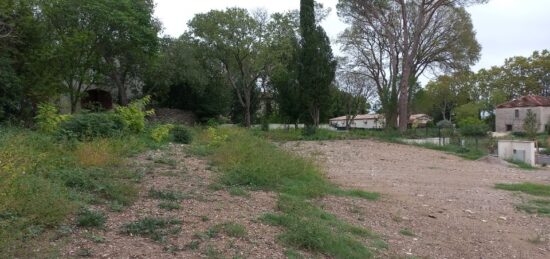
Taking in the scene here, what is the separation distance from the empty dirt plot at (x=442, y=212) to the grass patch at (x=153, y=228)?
245 cm

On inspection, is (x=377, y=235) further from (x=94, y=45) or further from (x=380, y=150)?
(x=94, y=45)

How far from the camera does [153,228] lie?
4.66m

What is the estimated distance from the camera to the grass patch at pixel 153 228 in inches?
178

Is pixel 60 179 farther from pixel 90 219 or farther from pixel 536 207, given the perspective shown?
pixel 536 207

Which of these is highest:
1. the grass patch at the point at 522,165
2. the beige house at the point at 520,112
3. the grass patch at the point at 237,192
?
the beige house at the point at 520,112

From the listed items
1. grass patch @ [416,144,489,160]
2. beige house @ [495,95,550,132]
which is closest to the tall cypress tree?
grass patch @ [416,144,489,160]

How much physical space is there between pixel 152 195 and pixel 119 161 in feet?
6.53

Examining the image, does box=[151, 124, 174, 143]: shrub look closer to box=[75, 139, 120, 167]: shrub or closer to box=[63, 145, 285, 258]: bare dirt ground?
box=[75, 139, 120, 167]: shrub

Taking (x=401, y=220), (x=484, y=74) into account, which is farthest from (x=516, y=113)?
(x=401, y=220)

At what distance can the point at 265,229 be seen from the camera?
530 centimetres

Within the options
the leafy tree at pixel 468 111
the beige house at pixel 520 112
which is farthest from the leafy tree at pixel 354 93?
the beige house at pixel 520 112

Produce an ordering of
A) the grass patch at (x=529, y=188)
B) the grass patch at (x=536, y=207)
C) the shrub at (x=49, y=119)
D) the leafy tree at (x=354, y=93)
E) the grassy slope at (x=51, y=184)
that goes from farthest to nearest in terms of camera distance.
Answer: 1. the leafy tree at (x=354, y=93)
2. the grass patch at (x=529, y=188)
3. the shrub at (x=49, y=119)
4. the grass patch at (x=536, y=207)
5. the grassy slope at (x=51, y=184)

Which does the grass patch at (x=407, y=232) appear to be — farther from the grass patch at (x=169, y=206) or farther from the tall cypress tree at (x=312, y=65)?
the tall cypress tree at (x=312, y=65)

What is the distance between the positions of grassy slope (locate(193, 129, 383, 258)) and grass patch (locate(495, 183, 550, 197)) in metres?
4.83
